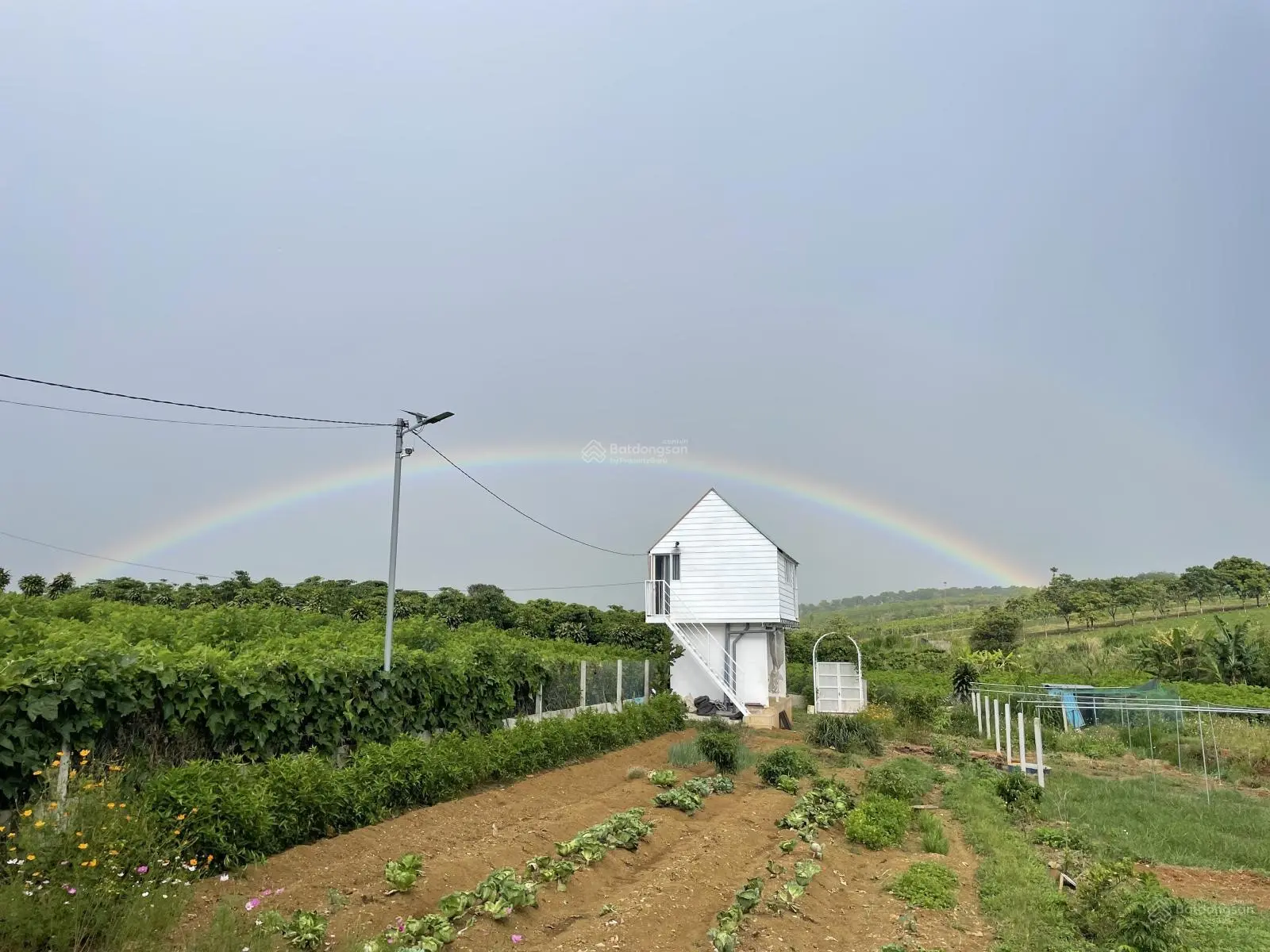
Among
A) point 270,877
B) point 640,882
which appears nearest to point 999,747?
point 640,882

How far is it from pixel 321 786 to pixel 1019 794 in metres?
10.2

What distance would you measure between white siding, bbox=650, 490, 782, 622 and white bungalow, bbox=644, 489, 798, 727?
3 centimetres

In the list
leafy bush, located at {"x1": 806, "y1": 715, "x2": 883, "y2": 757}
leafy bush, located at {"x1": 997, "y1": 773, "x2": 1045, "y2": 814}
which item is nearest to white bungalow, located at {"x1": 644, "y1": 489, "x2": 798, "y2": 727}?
leafy bush, located at {"x1": 806, "y1": 715, "x2": 883, "y2": 757}

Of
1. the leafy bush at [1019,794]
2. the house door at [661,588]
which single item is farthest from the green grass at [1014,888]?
the house door at [661,588]

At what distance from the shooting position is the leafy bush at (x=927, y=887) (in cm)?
722

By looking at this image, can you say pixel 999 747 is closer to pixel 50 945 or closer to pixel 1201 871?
pixel 1201 871

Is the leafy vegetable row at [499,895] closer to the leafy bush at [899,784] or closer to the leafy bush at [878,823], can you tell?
the leafy bush at [878,823]

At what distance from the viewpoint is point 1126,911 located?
6105 mm

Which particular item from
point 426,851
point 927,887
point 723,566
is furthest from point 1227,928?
point 723,566

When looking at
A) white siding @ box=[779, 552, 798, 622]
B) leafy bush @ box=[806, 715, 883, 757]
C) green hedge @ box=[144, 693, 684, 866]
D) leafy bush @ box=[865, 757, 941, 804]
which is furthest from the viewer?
white siding @ box=[779, 552, 798, 622]

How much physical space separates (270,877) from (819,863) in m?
5.58

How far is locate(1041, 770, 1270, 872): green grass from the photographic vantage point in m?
9.57

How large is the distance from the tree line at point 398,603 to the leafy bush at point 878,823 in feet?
56.7

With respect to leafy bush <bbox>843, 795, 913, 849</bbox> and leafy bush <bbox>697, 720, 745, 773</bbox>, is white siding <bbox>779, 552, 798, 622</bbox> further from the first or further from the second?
leafy bush <bbox>843, 795, 913, 849</bbox>
